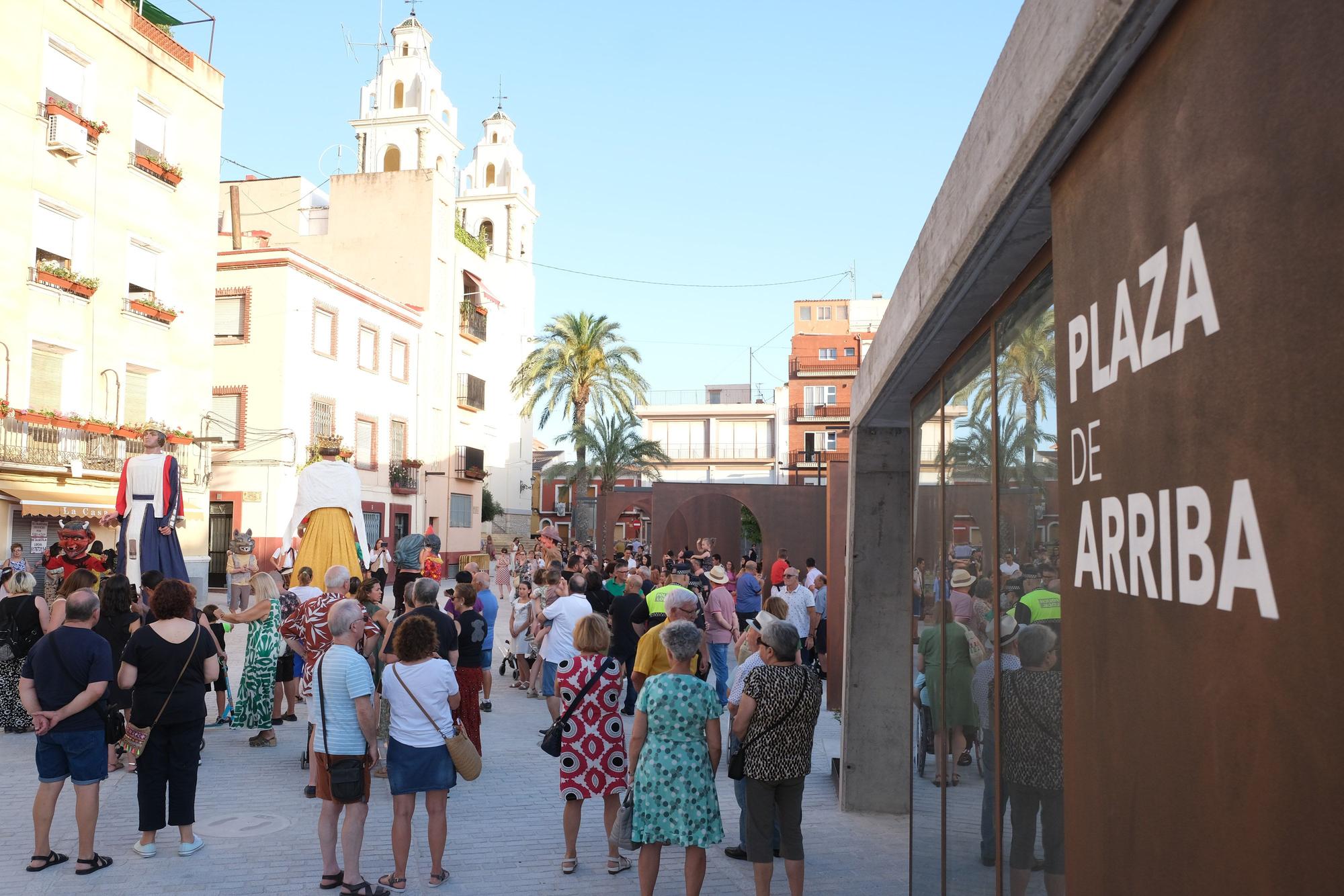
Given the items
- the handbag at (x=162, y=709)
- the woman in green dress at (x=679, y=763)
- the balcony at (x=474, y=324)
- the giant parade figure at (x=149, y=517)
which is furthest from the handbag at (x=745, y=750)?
the balcony at (x=474, y=324)

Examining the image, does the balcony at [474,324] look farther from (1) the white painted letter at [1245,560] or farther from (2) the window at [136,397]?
(1) the white painted letter at [1245,560]

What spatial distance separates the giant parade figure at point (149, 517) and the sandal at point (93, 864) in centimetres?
316

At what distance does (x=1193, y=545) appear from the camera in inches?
80.0

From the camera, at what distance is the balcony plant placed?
21531 millimetres

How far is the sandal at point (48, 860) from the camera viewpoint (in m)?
6.77

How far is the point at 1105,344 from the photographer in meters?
2.55

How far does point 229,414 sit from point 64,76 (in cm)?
1278


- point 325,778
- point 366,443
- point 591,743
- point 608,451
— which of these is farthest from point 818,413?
point 325,778

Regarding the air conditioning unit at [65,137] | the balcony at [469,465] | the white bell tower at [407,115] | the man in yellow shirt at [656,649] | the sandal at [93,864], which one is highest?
the white bell tower at [407,115]

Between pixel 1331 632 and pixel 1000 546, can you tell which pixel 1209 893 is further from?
pixel 1000 546

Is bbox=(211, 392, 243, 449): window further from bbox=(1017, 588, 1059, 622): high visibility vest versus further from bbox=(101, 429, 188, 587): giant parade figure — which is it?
bbox=(1017, 588, 1059, 622): high visibility vest

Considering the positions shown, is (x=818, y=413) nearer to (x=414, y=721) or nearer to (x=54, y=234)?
(x=54, y=234)

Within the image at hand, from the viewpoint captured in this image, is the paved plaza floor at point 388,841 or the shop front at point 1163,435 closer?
the shop front at point 1163,435

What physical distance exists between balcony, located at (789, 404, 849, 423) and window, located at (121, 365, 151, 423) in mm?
41918
